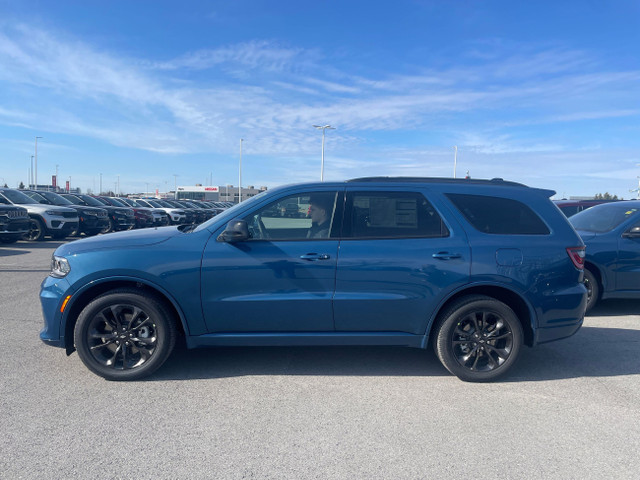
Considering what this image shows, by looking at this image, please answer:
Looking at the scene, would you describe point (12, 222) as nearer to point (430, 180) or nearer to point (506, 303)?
point (430, 180)

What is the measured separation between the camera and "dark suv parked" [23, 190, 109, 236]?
17.4 m

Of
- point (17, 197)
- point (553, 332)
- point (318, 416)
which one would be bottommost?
point (318, 416)

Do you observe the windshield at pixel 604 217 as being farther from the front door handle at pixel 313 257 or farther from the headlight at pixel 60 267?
the headlight at pixel 60 267

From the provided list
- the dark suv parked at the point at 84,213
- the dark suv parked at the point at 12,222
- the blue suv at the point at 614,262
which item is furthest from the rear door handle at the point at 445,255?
the dark suv parked at the point at 84,213

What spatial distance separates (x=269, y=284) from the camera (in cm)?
418

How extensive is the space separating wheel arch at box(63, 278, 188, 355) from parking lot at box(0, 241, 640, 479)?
1.44 ft

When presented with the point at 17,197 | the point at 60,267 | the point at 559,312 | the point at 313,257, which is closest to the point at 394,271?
the point at 313,257

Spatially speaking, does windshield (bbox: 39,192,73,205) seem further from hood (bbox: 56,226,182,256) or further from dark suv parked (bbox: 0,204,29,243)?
hood (bbox: 56,226,182,256)

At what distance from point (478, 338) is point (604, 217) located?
14.3ft

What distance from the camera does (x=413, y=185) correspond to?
15.0ft

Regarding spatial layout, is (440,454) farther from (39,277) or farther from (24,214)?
(24,214)

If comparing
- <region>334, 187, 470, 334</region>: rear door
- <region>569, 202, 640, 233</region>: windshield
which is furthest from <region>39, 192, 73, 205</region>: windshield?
<region>569, 202, 640, 233</region>: windshield

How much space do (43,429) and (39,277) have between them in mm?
6547

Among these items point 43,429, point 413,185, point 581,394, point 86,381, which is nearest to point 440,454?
point 581,394
